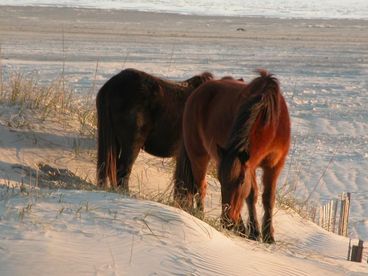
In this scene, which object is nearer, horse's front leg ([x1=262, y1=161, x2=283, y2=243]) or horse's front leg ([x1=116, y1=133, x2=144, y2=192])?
horse's front leg ([x1=262, y1=161, x2=283, y2=243])

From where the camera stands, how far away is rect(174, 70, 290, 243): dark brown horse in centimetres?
637

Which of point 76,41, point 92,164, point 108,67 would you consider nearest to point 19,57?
point 108,67

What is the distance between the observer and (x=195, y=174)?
7656 millimetres

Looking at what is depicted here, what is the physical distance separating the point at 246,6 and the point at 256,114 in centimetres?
6308

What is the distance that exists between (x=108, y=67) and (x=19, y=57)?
3.34m

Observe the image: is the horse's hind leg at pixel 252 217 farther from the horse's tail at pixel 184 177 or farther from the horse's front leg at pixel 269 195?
the horse's tail at pixel 184 177

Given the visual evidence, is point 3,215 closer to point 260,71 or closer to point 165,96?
point 260,71

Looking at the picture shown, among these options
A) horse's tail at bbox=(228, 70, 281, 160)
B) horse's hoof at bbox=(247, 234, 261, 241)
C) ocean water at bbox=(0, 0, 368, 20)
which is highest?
Answer: horse's tail at bbox=(228, 70, 281, 160)

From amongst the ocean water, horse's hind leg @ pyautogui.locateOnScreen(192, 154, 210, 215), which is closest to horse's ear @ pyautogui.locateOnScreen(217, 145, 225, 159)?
horse's hind leg @ pyautogui.locateOnScreen(192, 154, 210, 215)

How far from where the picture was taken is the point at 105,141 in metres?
8.58

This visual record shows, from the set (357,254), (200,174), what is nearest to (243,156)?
(357,254)

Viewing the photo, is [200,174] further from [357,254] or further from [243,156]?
[357,254]

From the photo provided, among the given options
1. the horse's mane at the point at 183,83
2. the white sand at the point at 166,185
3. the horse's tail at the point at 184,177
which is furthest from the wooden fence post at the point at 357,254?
the horse's mane at the point at 183,83

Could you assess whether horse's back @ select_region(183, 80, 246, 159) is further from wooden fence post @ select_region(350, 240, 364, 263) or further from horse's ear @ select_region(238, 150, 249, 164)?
wooden fence post @ select_region(350, 240, 364, 263)
